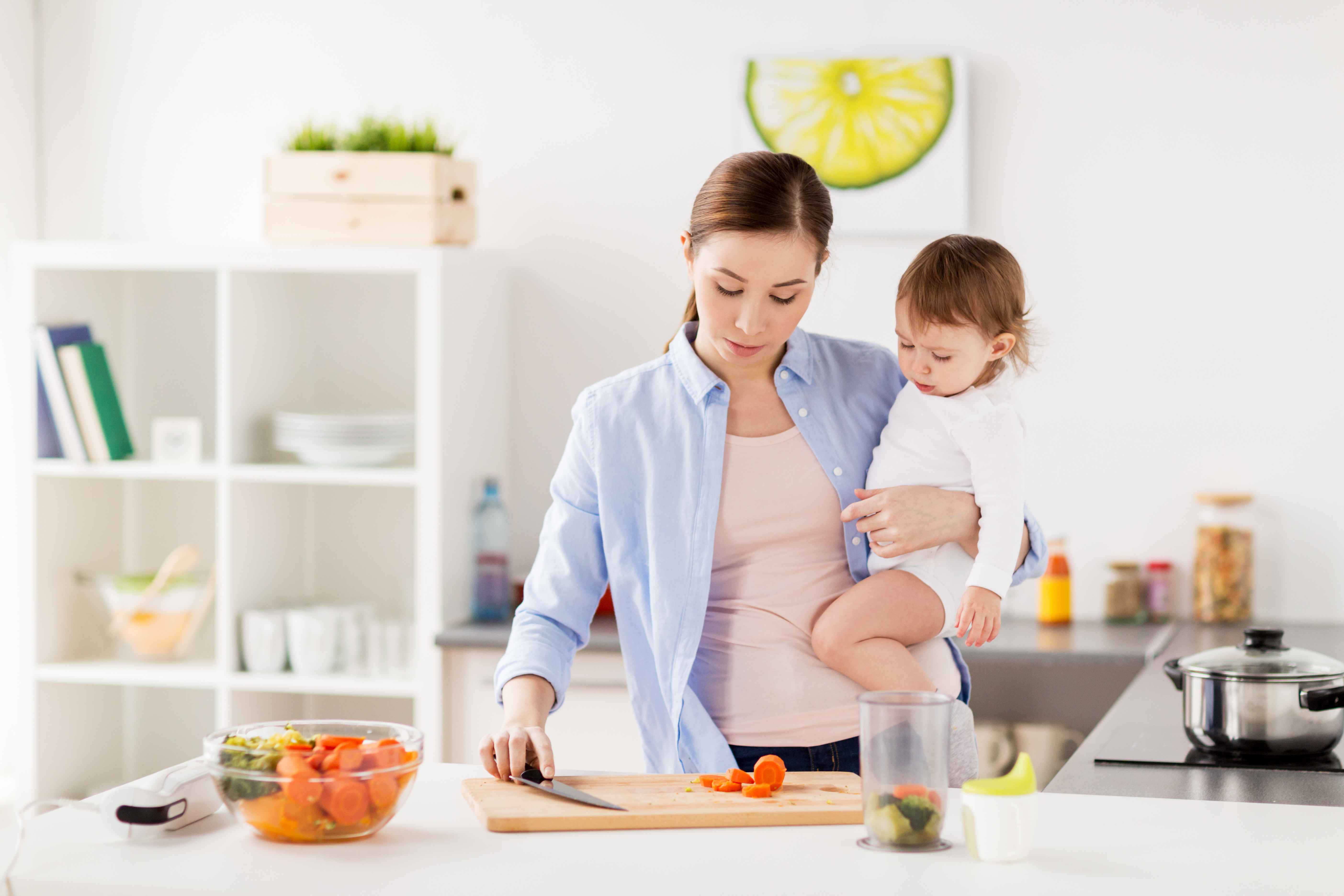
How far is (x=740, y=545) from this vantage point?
165 centimetres

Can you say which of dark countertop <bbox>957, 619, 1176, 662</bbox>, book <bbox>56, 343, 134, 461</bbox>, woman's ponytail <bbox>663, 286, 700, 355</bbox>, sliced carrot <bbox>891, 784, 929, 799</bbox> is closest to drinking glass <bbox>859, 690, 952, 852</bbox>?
sliced carrot <bbox>891, 784, 929, 799</bbox>

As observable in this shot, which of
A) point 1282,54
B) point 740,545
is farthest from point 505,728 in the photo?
point 1282,54

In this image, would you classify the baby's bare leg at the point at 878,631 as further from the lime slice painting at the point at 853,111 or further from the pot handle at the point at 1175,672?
the lime slice painting at the point at 853,111

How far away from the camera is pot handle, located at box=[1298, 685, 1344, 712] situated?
5.60 feet

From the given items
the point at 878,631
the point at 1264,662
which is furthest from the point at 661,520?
the point at 1264,662

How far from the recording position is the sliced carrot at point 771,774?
1.37 meters

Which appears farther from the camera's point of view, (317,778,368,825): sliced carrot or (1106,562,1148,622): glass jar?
(1106,562,1148,622): glass jar

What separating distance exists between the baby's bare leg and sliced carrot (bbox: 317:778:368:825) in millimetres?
605

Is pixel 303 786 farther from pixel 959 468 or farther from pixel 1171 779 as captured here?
pixel 1171 779

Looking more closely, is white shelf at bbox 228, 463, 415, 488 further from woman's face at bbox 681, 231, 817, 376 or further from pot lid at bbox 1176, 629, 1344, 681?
pot lid at bbox 1176, 629, 1344, 681

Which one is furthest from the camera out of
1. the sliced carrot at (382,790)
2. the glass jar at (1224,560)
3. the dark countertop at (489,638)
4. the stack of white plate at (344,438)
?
the stack of white plate at (344,438)

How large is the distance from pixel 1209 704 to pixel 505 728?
3.02ft

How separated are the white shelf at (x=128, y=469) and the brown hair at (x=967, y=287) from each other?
6.55 ft

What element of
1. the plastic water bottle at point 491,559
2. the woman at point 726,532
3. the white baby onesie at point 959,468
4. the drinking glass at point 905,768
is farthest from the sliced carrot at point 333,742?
the plastic water bottle at point 491,559
